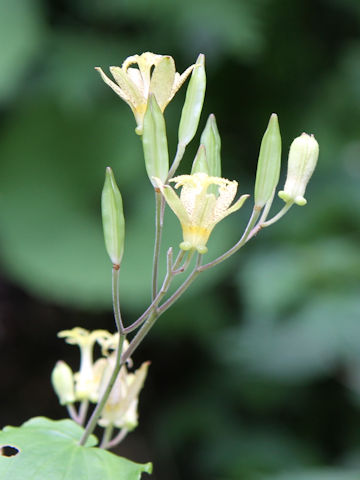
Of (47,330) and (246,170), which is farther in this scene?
(47,330)

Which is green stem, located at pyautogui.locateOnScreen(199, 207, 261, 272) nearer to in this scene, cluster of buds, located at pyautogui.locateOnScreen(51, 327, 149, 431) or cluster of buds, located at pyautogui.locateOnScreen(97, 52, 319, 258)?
cluster of buds, located at pyautogui.locateOnScreen(97, 52, 319, 258)

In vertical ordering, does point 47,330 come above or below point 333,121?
below

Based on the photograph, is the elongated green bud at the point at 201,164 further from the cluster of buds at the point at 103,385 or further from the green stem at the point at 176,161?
the cluster of buds at the point at 103,385

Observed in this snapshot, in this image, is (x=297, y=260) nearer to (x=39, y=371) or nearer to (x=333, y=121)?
(x=333, y=121)

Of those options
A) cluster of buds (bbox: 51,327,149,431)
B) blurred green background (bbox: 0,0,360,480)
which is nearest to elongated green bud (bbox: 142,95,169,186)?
cluster of buds (bbox: 51,327,149,431)

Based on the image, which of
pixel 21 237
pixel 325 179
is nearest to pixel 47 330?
pixel 21 237

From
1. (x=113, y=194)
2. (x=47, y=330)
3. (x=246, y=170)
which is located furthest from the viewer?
(x=47, y=330)

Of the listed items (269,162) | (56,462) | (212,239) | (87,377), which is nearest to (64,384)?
(87,377)

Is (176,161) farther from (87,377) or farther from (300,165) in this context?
(87,377)
